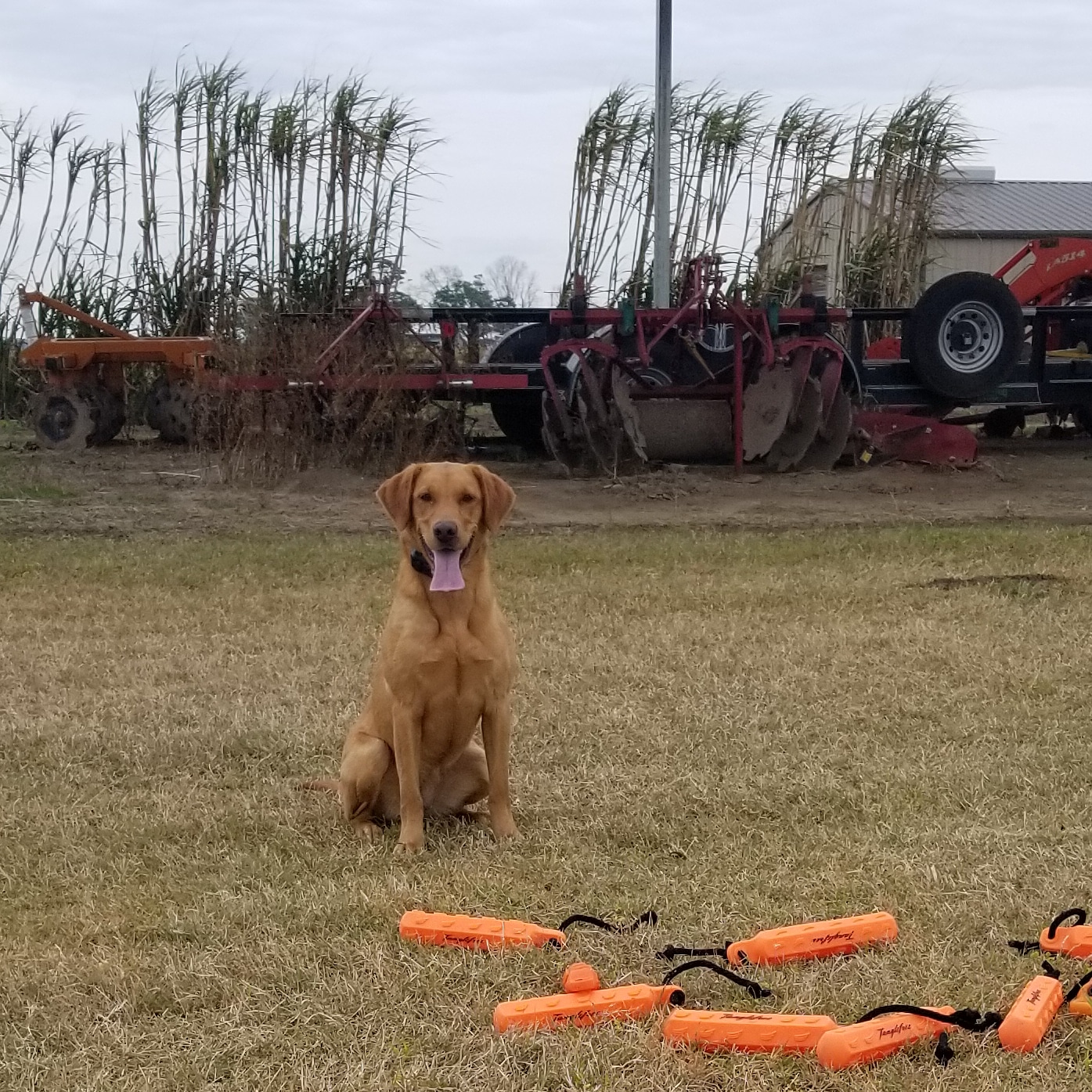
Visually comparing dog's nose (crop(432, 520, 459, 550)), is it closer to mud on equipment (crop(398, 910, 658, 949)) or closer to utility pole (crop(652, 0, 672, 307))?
mud on equipment (crop(398, 910, 658, 949))

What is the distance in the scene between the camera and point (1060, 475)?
1229 cm

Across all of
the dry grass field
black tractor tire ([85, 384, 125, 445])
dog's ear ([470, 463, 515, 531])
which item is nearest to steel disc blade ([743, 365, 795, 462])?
the dry grass field

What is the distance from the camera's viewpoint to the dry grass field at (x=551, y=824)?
8.93 feet

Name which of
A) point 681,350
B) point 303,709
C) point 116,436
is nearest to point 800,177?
point 681,350

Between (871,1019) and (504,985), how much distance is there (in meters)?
0.74

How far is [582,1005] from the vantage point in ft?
9.03

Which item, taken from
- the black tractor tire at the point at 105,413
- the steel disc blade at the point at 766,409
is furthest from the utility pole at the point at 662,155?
the black tractor tire at the point at 105,413

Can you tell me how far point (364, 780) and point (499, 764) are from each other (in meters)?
0.37

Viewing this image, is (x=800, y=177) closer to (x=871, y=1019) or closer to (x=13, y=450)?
(x=13, y=450)

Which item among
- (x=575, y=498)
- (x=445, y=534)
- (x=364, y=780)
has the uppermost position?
(x=445, y=534)

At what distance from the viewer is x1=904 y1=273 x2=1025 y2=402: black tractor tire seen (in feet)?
40.5

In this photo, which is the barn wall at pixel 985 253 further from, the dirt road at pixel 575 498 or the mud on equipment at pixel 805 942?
the mud on equipment at pixel 805 942

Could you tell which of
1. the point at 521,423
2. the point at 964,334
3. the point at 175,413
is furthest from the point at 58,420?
the point at 964,334

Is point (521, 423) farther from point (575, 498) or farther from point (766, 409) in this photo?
point (575, 498)
